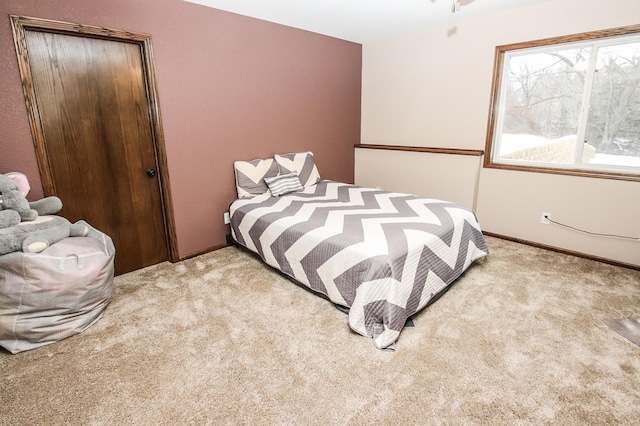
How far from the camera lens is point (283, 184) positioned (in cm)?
341

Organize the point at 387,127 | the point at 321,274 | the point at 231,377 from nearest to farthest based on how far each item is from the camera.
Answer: the point at 231,377 < the point at 321,274 < the point at 387,127

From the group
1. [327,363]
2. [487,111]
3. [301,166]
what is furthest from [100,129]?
[487,111]

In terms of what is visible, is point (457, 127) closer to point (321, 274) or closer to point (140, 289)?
point (321, 274)

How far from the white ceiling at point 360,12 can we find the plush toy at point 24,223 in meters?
1.98

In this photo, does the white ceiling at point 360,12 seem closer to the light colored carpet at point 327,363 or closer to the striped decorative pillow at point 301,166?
the striped decorative pillow at point 301,166

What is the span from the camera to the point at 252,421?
1.45 m

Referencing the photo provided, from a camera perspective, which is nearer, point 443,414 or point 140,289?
point 443,414

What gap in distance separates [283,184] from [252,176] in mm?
318

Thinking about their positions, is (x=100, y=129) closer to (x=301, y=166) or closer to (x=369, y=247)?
(x=301, y=166)

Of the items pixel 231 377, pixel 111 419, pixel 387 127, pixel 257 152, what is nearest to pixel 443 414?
pixel 231 377

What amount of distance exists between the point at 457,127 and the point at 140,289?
3470 millimetres

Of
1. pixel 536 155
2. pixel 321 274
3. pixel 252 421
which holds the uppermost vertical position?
pixel 536 155

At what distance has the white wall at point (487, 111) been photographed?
110 inches

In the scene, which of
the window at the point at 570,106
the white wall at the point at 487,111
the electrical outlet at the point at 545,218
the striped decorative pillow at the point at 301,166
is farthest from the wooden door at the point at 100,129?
the electrical outlet at the point at 545,218
